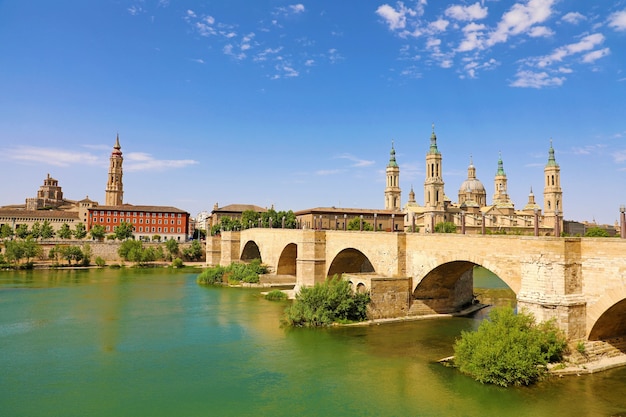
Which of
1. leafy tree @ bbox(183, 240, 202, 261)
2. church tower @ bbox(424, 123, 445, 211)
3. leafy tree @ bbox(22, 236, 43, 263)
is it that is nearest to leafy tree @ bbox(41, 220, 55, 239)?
leafy tree @ bbox(22, 236, 43, 263)

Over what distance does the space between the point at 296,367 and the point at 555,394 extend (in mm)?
9294

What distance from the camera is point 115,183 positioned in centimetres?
10431

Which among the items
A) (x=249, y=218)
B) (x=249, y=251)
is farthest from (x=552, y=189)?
(x=249, y=251)

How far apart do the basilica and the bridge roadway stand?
177 feet

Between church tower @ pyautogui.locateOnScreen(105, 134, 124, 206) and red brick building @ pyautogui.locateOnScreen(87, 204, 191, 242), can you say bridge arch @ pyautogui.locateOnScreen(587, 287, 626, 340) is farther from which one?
church tower @ pyautogui.locateOnScreen(105, 134, 124, 206)

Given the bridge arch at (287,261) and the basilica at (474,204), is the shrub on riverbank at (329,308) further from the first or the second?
the basilica at (474,204)

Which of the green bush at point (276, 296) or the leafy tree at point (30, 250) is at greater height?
the leafy tree at point (30, 250)

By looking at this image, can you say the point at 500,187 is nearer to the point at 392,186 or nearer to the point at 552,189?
the point at 552,189

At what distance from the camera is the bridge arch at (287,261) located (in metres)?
44.9

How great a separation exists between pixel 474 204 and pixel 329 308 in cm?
8419

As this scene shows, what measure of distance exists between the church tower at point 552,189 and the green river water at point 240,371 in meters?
83.6

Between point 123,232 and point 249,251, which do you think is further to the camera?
point 123,232

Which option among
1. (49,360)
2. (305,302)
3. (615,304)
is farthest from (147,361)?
(615,304)

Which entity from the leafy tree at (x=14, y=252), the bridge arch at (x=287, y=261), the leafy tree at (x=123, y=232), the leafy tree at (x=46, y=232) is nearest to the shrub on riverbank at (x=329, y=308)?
the bridge arch at (x=287, y=261)
